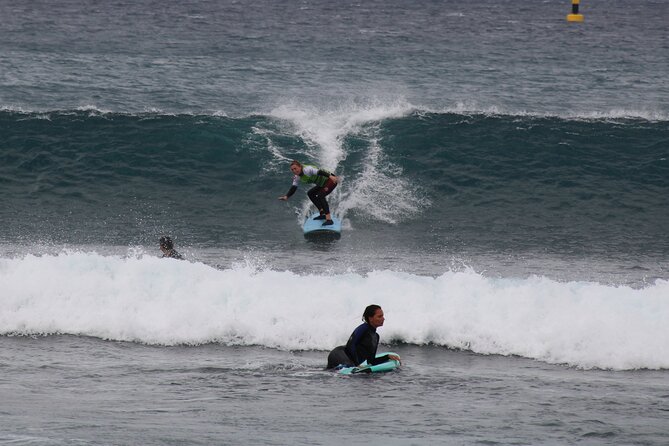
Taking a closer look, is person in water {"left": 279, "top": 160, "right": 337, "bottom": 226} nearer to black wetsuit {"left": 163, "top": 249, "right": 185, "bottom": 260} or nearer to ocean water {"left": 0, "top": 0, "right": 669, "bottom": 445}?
ocean water {"left": 0, "top": 0, "right": 669, "bottom": 445}

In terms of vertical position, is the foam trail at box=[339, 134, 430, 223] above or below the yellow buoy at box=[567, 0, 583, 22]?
below

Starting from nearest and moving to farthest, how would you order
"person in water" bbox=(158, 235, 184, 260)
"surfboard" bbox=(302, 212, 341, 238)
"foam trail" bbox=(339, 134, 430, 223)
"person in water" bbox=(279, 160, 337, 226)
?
"person in water" bbox=(158, 235, 184, 260)
"surfboard" bbox=(302, 212, 341, 238)
"person in water" bbox=(279, 160, 337, 226)
"foam trail" bbox=(339, 134, 430, 223)

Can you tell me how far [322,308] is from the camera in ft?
54.2

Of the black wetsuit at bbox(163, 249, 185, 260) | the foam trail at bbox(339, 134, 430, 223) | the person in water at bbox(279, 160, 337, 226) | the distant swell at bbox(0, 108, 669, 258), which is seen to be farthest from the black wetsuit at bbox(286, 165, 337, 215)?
the black wetsuit at bbox(163, 249, 185, 260)

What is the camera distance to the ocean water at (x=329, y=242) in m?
12.4

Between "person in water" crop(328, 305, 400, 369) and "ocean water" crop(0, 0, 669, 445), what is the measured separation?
26cm

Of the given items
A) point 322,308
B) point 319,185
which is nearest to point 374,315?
point 322,308

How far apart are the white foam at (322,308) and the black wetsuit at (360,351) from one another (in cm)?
170

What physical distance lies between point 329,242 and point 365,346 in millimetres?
7198

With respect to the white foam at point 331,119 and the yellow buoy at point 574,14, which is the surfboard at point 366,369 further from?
the yellow buoy at point 574,14

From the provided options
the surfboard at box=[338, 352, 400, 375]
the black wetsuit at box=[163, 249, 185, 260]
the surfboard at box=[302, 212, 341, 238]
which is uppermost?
the surfboard at box=[302, 212, 341, 238]

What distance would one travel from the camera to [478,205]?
23.4m

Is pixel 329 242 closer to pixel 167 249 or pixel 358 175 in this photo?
pixel 167 249

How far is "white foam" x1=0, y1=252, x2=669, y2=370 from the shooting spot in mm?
15695
